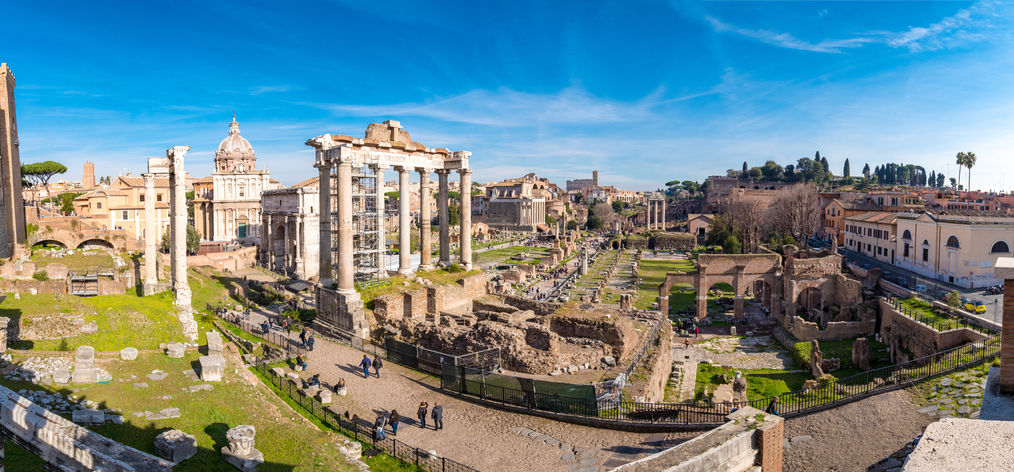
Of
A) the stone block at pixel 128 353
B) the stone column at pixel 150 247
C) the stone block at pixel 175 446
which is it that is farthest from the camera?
the stone column at pixel 150 247

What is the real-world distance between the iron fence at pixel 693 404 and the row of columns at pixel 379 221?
26.8 feet

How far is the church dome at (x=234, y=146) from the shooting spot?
71.9 metres

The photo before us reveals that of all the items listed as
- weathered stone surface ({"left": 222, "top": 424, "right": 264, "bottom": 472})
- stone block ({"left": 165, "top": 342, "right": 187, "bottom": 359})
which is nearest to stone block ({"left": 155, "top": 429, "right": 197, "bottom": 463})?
weathered stone surface ({"left": 222, "top": 424, "right": 264, "bottom": 472})

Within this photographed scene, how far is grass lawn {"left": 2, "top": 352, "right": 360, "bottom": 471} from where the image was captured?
10383 millimetres

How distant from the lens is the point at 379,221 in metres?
27.5

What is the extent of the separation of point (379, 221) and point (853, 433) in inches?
830

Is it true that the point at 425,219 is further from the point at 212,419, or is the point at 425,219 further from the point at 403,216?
the point at 212,419

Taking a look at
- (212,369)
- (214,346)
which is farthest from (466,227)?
(212,369)

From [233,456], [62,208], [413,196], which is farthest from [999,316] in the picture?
[413,196]

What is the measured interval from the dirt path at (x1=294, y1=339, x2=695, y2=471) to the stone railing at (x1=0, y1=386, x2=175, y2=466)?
5.24m

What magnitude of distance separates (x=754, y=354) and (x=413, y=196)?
95.1 meters

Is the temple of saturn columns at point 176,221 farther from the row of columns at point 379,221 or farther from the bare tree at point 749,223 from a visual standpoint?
the bare tree at point 749,223

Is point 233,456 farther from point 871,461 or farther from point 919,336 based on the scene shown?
point 919,336

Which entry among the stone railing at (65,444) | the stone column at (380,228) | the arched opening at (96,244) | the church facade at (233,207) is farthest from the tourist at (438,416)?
the church facade at (233,207)
